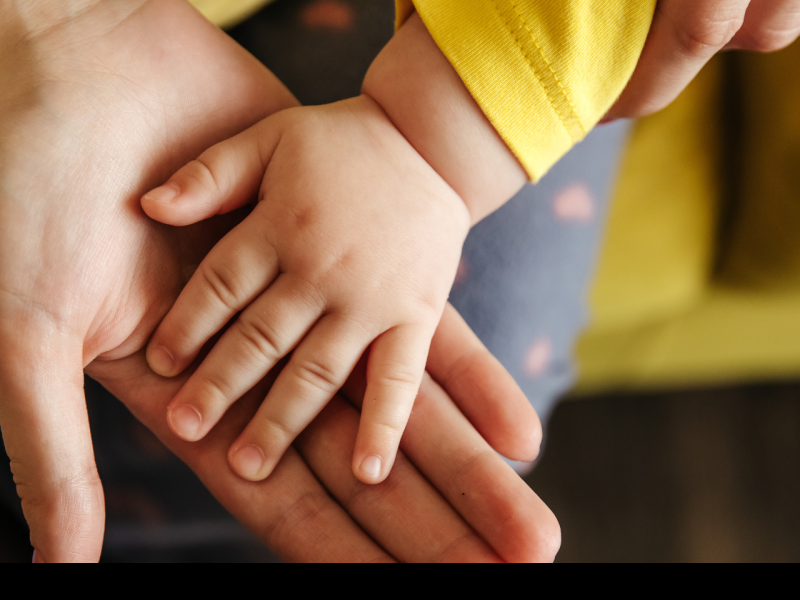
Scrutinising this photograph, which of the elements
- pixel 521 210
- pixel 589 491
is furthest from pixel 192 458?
pixel 589 491

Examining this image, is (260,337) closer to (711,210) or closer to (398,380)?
(398,380)

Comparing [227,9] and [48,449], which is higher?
[227,9]

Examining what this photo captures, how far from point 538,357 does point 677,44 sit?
38 cm

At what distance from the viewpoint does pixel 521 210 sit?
72cm

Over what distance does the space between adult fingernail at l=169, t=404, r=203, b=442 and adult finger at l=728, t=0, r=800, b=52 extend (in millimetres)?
647

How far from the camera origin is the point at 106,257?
52cm

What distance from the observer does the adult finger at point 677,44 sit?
0.54 m

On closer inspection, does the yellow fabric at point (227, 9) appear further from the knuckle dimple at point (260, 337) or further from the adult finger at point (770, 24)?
the adult finger at point (770, 24)

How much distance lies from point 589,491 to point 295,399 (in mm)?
817

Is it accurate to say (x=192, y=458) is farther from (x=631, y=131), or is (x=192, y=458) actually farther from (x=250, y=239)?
(x=631, y=131)

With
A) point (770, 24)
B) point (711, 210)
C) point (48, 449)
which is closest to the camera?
point (48, 449)

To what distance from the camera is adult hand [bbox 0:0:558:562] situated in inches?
18.9

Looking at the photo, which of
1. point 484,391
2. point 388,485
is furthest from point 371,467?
point 484,391

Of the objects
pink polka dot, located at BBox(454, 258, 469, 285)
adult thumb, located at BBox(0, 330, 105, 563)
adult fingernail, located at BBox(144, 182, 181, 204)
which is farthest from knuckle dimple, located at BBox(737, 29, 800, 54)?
adult thumb, located at BBox(0, 330, 105, 563)
